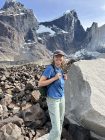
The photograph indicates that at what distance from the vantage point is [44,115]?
9711 mm

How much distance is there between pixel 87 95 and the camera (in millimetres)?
8648

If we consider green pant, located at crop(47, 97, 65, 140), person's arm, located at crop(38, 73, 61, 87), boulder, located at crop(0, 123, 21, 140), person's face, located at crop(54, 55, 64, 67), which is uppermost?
person's face, located at crop(54, 55, 64, 67)

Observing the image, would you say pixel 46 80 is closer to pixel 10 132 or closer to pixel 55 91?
pixel 55 91

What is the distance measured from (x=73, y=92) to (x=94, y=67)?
38.0 inches

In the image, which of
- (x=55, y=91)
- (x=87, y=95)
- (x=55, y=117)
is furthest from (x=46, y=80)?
(x=87, y=95)

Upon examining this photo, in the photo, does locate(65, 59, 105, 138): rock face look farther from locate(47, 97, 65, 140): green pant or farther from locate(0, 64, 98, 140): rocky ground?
locate(47, 97, 65, 140): green pant

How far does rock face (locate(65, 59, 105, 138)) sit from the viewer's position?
8.14 meters

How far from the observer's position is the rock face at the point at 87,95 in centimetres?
814

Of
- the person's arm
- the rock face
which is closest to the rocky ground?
the rock face

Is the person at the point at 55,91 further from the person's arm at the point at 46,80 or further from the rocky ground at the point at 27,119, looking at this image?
the rocky ground at the point at 27,119

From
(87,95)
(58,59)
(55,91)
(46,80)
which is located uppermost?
(58,59)

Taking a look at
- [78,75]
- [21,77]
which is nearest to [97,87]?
[78,75]

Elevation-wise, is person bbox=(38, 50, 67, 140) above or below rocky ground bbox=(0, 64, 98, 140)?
above

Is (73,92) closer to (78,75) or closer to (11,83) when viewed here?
(78,75)
